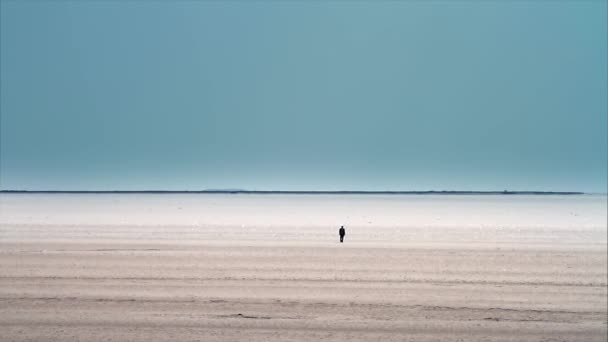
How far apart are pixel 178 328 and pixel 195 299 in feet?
5.90

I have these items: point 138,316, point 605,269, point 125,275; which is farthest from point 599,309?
point 125,275

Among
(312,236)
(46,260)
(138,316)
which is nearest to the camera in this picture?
(138,316)

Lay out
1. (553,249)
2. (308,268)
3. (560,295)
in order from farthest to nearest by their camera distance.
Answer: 1. (553,249)
2. (308,268)
3. (560,295)

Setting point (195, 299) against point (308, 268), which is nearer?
point (195, 299)

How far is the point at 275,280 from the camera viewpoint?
1166 cm

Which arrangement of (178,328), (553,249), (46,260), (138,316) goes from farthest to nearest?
(553,249)
(46,260)
(138,316)
(178,328)

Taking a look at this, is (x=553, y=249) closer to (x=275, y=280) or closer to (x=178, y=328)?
(x=275, y=280)

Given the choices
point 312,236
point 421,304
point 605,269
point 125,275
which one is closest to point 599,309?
point 421,304

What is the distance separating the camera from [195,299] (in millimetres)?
9883

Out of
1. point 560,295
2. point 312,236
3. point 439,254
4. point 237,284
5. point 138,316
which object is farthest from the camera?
point 312,236

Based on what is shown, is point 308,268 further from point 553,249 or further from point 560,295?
point 553,249

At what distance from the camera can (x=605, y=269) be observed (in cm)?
1352

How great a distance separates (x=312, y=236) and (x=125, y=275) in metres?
9.89

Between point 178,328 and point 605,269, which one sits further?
point 605,269
